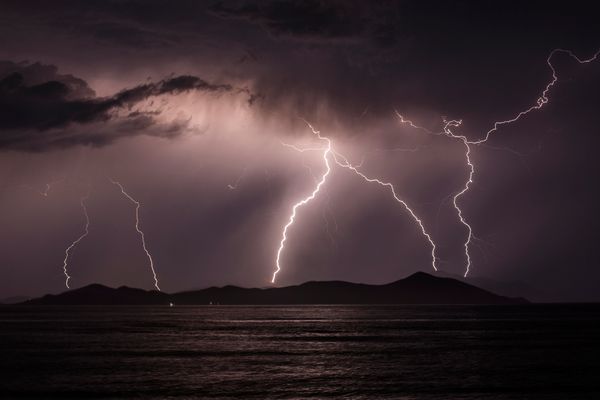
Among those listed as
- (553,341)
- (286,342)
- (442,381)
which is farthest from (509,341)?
(442,381)

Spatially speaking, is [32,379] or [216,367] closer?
[32,379]

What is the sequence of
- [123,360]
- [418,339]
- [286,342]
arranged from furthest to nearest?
[418,339], [286,342], [123,360]

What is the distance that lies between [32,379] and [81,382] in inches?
159

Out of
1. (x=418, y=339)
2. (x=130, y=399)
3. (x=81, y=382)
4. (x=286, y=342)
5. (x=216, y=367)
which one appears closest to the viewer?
(x=130, y=399)

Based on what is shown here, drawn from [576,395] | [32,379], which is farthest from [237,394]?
[576,395]

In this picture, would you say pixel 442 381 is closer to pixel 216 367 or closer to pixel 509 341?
pixel 216 367

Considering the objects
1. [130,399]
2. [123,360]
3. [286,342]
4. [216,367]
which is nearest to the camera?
[130,399]

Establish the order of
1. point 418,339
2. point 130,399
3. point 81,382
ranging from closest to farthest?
point 130,399, point 81,382, point 418,339

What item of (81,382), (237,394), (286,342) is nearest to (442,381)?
(237,394)

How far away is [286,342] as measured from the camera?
79.8 m

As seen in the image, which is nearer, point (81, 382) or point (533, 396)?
point (533, 396)

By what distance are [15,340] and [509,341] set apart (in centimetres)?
5483

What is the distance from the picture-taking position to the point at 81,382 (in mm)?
44531

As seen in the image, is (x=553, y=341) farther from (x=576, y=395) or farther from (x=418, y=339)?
(x=576, y=395)
